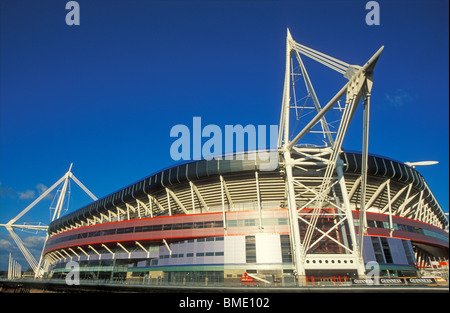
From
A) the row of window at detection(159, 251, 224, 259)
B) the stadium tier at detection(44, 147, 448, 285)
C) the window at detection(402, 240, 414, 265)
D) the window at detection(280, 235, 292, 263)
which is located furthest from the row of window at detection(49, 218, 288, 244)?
the window at detection(402, 240, 414, 265)

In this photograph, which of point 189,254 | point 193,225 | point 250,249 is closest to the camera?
point 250,249

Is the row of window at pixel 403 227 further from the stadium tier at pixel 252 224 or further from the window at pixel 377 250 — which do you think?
the window at pixel 377 250

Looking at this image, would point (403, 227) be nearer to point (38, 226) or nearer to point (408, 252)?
point (408, 252)

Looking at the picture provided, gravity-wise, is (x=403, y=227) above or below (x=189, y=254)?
above

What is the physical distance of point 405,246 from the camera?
37750mm

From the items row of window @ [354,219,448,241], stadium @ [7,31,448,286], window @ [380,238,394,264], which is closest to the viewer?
stadium @ [7,31,448,286]

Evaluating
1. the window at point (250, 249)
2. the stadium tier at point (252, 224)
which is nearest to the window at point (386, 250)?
the stadium tier at point (252, 224)

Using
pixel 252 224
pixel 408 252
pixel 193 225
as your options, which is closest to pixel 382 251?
pixel 408 252

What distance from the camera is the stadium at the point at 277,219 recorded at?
30.4 meters

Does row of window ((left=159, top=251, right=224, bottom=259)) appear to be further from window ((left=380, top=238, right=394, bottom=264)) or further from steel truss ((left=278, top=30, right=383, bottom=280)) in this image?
window ((left=380, top=238, right=394, bottom=264))

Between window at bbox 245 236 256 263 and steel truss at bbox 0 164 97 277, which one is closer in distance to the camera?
window at bbox 245 236 256 263

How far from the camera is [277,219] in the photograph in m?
36.5

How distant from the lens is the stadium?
99.8ft
